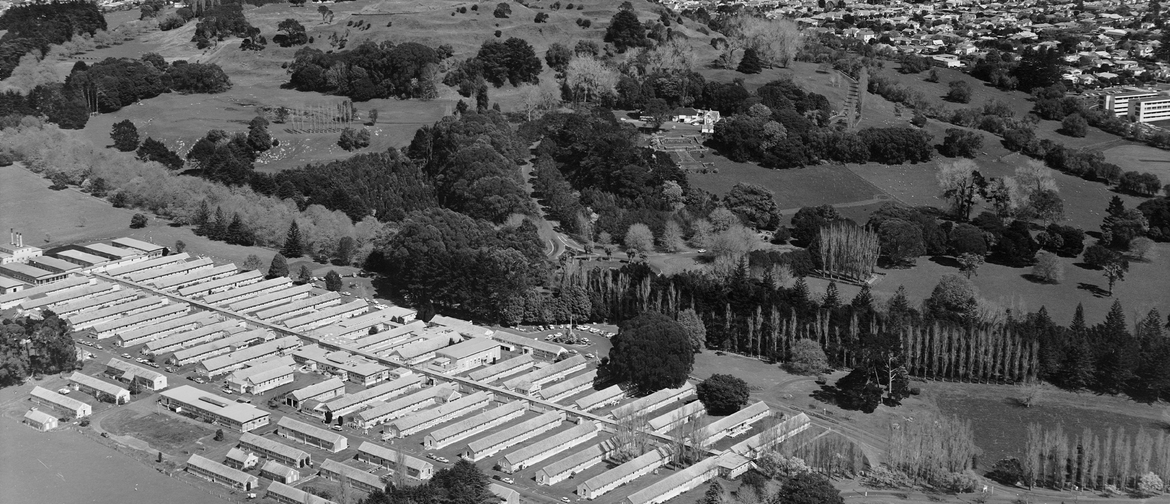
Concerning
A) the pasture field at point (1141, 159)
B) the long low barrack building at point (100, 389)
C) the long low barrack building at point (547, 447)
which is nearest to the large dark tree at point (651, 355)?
the long low barrack building at point (547, 447)

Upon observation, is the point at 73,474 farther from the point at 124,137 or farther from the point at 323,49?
the point at 323,49

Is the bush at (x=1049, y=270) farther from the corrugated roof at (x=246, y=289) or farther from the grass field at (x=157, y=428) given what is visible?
the grass field at (x=157, y=428)

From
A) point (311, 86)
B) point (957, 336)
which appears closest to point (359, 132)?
point (311, 86)

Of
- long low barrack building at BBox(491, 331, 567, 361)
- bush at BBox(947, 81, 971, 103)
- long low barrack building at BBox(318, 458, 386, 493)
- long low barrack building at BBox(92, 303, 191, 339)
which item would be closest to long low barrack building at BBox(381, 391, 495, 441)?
long low barrack building at BBox(318, 458, 386, 493)

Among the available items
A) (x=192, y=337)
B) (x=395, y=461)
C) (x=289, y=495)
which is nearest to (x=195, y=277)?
(x=192, y=337)

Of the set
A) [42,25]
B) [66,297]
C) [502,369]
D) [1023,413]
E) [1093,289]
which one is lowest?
[1023,413]
